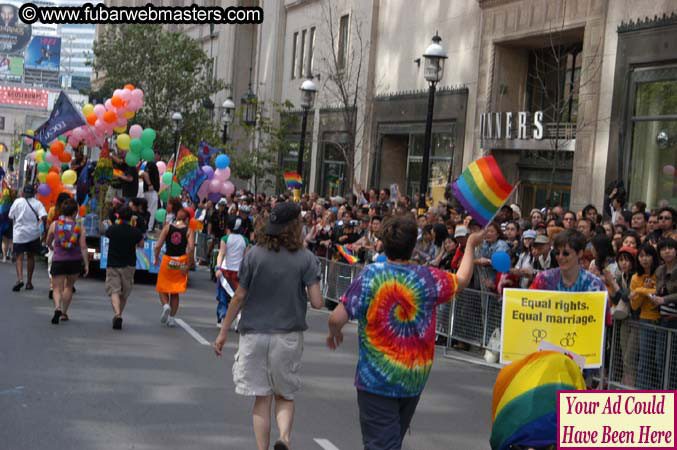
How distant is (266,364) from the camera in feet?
25.4

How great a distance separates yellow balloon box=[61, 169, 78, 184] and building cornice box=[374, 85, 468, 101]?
10.4 meters

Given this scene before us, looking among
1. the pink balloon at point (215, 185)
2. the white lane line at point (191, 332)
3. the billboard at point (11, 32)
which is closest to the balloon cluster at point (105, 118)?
the pink balloon at point (215, 185)

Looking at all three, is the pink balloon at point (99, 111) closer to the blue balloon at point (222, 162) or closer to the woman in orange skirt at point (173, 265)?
the blue balloon at point (222, 162)

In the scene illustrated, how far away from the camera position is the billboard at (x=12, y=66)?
162000 mm

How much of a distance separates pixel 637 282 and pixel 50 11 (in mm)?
15513

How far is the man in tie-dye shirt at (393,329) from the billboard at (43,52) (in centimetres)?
16198

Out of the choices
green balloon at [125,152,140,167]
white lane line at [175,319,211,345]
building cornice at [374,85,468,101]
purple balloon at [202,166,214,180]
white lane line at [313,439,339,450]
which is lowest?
white lane line at [175,319,211,345]

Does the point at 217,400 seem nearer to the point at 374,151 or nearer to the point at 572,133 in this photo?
the point at 572,133

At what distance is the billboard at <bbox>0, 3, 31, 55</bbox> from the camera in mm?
155250

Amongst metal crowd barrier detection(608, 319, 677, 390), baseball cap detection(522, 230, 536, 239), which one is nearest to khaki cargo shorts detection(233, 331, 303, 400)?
metal crowd barrier detection(608, 319, 677, 390)

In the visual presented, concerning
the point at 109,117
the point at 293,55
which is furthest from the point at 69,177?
the point at 293,55

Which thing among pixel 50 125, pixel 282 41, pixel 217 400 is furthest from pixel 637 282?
pixel 282 41

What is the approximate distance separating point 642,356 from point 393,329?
569 centimetres

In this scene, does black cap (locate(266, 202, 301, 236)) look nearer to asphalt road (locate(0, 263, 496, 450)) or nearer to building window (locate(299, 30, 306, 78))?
asphalt road (locate(0, 263, 496, 450))
